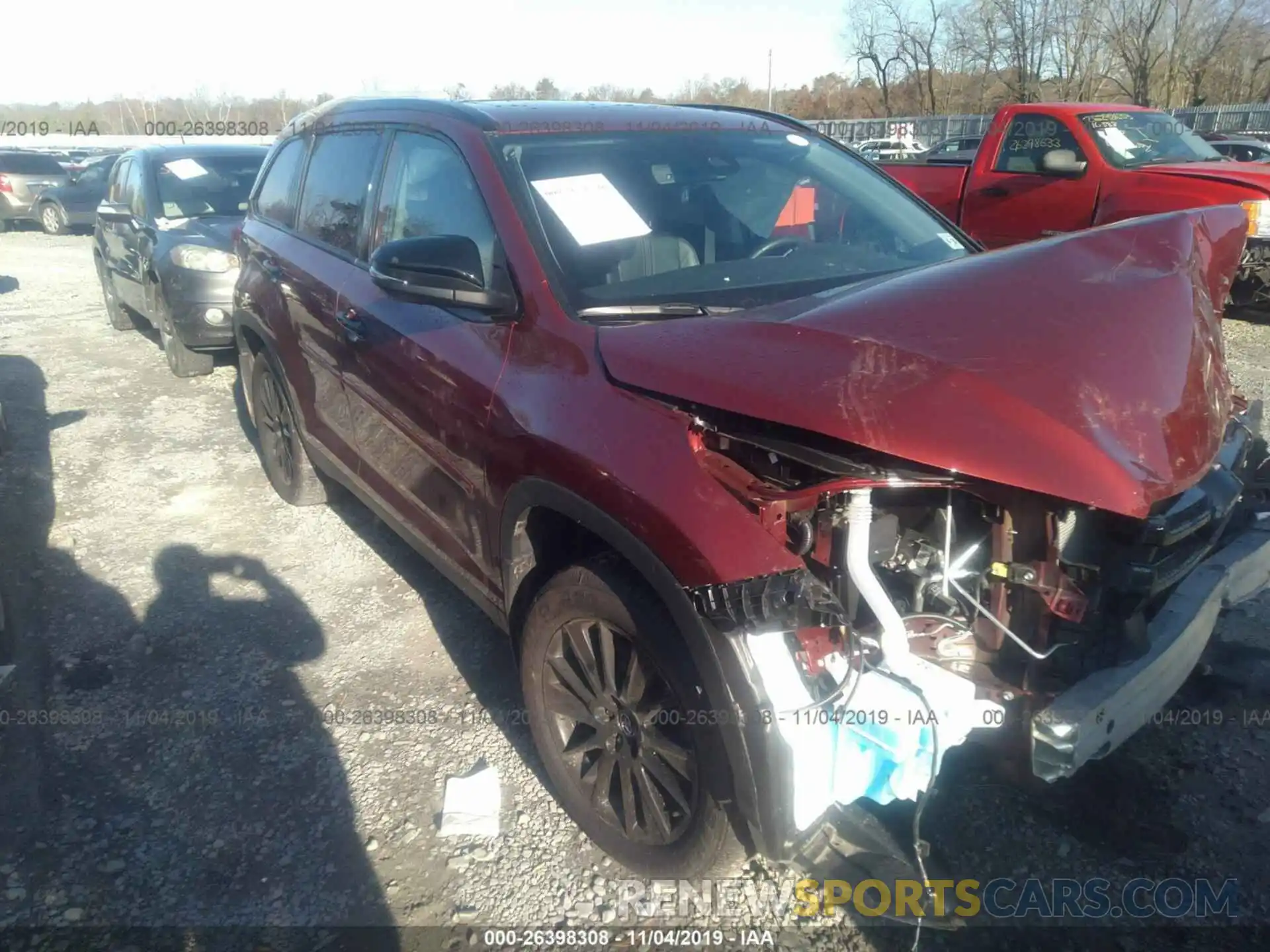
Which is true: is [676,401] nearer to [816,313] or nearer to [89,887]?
[816,313]

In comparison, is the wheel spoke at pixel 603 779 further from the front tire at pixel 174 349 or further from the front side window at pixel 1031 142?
the front side window at pixel 1031 142

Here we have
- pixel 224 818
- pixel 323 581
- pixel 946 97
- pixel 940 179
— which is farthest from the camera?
pixel 946 97

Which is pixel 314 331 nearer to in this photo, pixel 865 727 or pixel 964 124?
pixel 865 727

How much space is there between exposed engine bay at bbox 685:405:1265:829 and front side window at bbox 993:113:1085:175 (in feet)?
22.9

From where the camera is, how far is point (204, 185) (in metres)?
7.81

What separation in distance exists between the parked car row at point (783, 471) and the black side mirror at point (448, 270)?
0.03ft

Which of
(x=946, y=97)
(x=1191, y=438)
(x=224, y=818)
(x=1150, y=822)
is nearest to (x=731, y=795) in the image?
(x=1191, y=438)

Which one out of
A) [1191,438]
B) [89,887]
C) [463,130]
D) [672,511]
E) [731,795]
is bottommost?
[89,887]

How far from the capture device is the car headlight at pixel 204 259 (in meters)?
6.80

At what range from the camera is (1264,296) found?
24.6ft

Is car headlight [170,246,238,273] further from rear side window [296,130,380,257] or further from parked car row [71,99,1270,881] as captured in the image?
parked car row [71,99,1270,881]

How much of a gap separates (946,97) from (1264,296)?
1455 inches

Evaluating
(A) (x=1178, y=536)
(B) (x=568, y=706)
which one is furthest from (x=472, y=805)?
(A) (x=1178, y=536)

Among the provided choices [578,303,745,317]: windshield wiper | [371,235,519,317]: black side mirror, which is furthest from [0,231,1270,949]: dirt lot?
[371,235,519,317]: black side mirror
